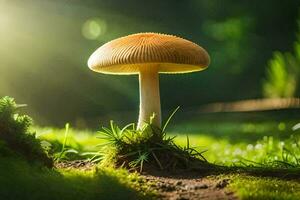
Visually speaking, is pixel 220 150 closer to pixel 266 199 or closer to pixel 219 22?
pixel 266 199

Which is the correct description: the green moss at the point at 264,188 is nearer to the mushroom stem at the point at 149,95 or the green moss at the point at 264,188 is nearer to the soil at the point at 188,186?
the soil at the point at 188,186

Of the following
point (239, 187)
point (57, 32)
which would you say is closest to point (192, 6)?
point (57, 32)

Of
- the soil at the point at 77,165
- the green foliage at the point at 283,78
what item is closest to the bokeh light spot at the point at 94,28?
the green foliage at the point at 283,78

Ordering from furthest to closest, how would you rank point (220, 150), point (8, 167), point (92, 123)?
point (92, 123) → point (220, 150) → point (8, 167)

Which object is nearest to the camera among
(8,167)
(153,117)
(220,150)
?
(8,167)

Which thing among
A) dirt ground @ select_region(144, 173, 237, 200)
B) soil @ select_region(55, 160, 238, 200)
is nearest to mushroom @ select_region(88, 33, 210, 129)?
soil @ select_region(55, 160, 238, 200)

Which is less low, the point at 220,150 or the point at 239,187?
the point at 220,150

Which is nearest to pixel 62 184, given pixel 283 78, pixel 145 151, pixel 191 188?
pixel 191 188
